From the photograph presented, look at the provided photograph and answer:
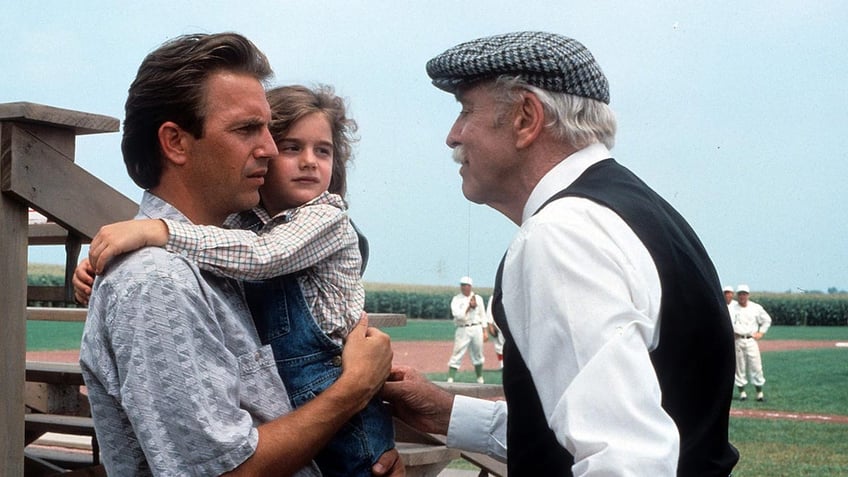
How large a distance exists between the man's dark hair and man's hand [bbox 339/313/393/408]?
58 cm

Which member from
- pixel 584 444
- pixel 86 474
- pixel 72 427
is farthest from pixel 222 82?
pixel 72 427

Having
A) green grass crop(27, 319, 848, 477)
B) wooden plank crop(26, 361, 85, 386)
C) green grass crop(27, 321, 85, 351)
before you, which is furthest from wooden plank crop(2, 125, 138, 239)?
green grass crop(27, 321, 85, 351)

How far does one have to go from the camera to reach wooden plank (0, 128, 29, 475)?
336 cm

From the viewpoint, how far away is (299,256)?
99.3 inches

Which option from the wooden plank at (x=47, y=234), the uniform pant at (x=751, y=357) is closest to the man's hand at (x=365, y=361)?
the wooden plank at (x=47, y=234)

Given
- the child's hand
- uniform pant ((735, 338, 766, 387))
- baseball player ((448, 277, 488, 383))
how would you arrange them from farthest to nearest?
baseball player ((448, 277, 488, 383)) → uniform pant ((735, 338, 766, 387)) → the child's hand

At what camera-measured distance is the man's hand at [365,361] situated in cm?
237

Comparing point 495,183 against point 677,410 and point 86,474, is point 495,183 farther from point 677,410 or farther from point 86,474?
point 86,474

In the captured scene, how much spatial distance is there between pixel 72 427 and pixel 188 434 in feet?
12.7

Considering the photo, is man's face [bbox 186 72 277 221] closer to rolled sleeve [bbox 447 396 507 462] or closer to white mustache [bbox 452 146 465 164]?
white mustache [bbox 452 146 465 164]

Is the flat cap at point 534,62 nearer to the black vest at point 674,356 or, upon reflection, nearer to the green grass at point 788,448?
the black vest at point 674,356

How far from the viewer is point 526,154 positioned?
225cm

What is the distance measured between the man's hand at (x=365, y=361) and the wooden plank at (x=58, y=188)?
1175 millimetres

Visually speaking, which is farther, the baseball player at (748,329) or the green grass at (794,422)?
the baseball player at (748,329)
